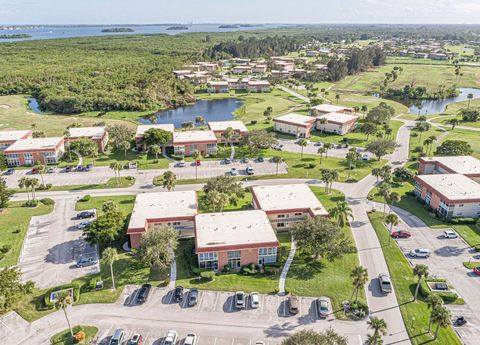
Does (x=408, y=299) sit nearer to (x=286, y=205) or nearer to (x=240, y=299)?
(x=240, y=299)

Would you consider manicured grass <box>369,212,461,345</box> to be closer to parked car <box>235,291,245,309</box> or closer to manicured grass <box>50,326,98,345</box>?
parked car <box>235,291,245,309</box>

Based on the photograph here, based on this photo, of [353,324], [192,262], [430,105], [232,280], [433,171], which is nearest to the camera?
[353,324]

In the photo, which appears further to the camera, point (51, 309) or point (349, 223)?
point (349, 223)

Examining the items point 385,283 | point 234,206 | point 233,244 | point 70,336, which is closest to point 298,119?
point 234,206

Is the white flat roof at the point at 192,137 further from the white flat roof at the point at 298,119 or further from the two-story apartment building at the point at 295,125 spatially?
the white flat roof at the point at 298,119

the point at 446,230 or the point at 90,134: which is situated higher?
the point at 90,134

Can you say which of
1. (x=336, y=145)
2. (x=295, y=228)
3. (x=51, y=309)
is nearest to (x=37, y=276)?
(x=51, y=309)

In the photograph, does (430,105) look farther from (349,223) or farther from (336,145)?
(349,223)
